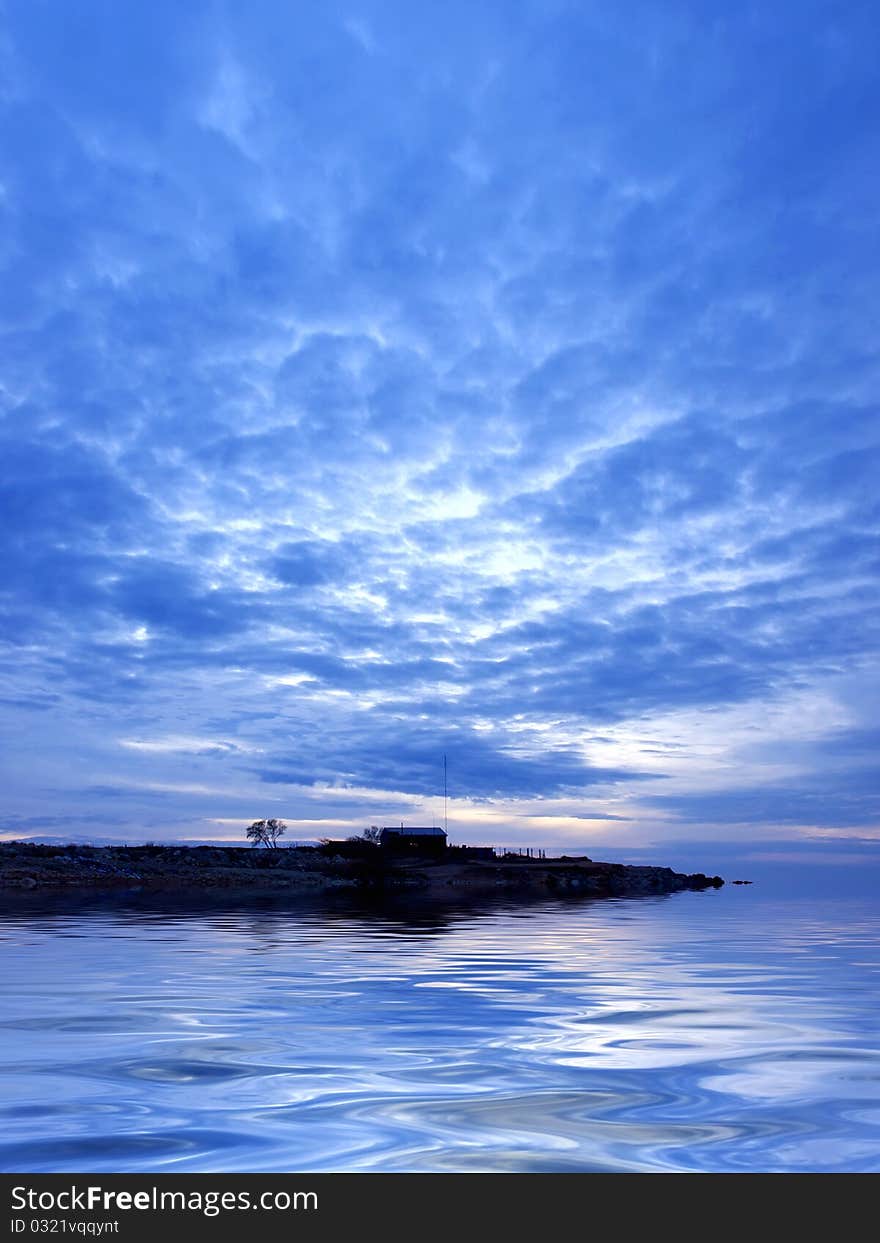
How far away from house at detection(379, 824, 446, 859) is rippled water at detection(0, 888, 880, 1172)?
108975 mm

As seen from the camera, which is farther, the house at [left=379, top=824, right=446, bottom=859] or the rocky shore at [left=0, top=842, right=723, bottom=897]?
the house at [left=379, top=824, right=446, bottom=859]

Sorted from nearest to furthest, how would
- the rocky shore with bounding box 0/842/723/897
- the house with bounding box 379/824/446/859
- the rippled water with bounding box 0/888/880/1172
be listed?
the rippled water with bounding box 0/888/880/1172
the rocky shore with bounding box 0/842/723/897
the house with bounding box 379/824/446/859

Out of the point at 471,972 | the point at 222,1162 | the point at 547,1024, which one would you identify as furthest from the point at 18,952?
the point at 222,1162

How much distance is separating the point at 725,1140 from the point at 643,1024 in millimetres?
6174

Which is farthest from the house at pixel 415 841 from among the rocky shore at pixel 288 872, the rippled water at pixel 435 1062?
the rippled water at pixel 435 1062

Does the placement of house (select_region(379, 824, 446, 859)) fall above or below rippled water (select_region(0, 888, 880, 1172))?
above

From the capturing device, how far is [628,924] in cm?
4066

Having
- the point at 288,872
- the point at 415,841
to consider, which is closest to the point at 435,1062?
the point at 288,872

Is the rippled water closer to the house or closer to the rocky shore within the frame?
the rocky shore

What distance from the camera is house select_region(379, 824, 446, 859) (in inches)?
5167

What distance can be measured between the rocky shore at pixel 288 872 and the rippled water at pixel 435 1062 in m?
57.3

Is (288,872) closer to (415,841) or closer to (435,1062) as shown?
(415,841)

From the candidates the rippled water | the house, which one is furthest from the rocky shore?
the rippled water

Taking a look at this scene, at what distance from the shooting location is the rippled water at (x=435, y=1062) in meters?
7.42
